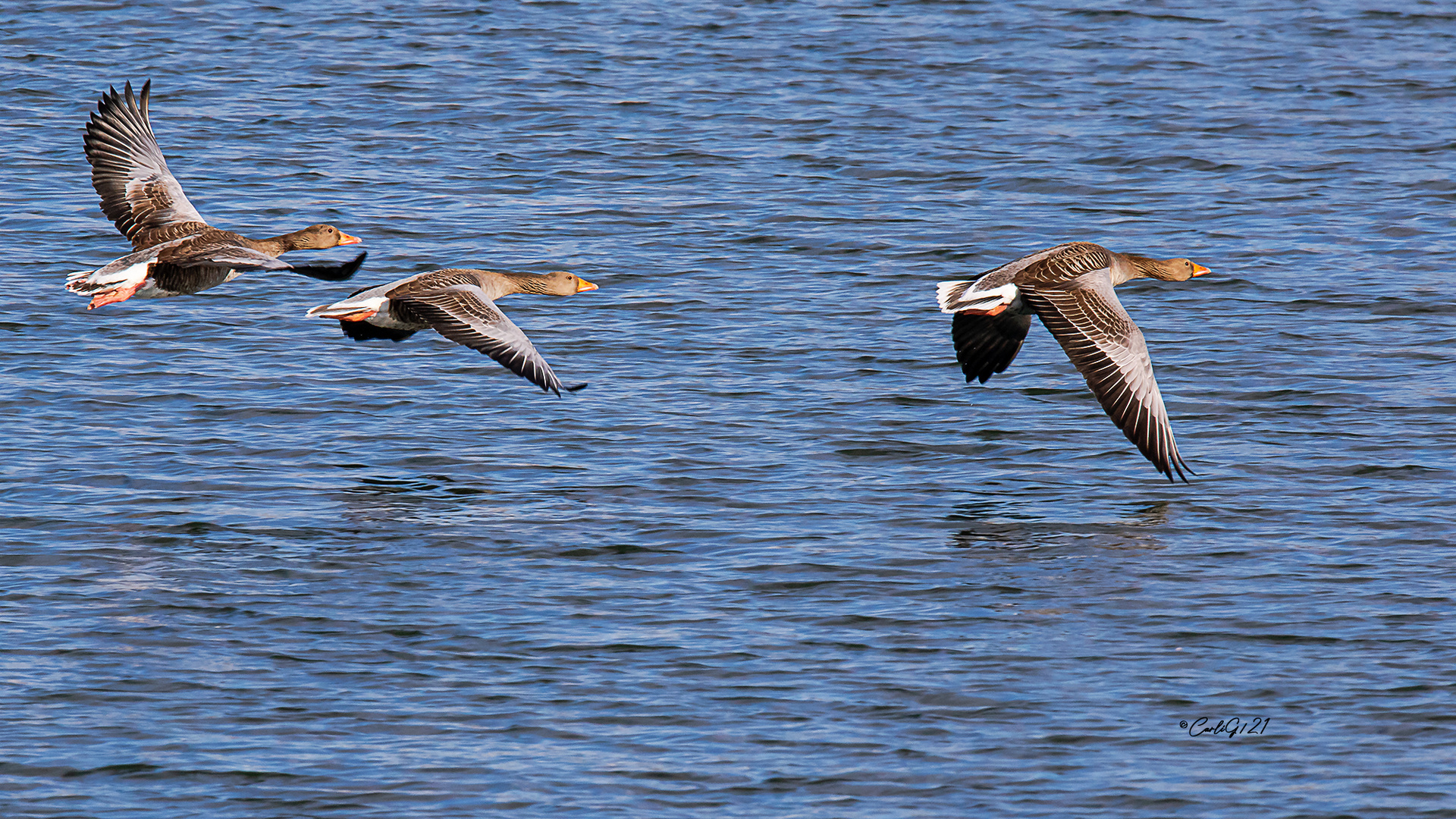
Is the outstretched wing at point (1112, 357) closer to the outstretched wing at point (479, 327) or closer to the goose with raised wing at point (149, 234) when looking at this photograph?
the outstretched wing at point (479, 327)

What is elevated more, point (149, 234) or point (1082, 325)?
point (149, 234)

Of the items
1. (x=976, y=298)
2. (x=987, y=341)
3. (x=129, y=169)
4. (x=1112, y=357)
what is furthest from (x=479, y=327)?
(x=129, y=169)

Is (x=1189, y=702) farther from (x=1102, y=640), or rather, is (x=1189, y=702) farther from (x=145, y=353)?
(x=145, y=353)

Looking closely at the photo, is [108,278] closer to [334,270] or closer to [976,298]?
[334,270]

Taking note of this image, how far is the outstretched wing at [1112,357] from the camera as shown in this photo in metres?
13.6

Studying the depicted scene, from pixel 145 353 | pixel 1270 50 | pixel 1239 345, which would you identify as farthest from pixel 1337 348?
pixel 1270 50

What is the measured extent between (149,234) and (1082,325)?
25.9 ft

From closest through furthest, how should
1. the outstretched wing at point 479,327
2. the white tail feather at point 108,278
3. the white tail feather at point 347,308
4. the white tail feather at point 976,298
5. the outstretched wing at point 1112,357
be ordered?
the outstretched wing at point 479,327 → the outstretched wing at point 1112,357 → the white tail feather at point 347,308 → the white tail feather at point 976,298 → the white tail feather at point 108,278

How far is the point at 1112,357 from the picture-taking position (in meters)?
13.9

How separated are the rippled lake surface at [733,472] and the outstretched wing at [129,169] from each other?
134 centimetres

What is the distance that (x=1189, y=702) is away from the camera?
10914 mm

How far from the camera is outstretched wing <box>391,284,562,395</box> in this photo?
13477 millimetres

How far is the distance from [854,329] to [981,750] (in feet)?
26.5

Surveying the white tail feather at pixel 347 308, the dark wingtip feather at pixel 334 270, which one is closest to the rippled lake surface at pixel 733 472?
the white tail feather at pixel 347 308
